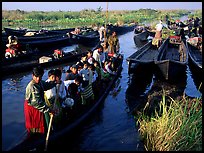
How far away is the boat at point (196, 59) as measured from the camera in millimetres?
13680

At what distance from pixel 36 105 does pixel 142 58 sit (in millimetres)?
10270

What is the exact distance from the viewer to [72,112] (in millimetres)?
7387

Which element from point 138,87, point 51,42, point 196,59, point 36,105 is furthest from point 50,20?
point 36,105

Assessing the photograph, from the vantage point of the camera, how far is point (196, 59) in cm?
1555

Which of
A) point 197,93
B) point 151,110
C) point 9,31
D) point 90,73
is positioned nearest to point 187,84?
point 197,93

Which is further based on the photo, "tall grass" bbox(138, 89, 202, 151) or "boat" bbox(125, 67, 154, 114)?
"boat" bbox(125, 67, 154, 114)

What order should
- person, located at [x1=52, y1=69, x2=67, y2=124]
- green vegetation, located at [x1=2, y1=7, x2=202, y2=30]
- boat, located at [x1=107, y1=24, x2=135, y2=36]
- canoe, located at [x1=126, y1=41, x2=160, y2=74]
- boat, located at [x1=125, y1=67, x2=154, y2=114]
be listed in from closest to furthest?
person, located at [x1=52, y1=69, x2=67, y2=124] → boat, located at [x1=125, y1=67, x2=154, y2=114] → canoe, located at [x1=126, y1=41, x2=160, y2=74] → boat, located at [x1=107, y1=24, x2=135, y2=36] → green vegetation, located at [x1=2, y1=7, x2=202, y2=30]

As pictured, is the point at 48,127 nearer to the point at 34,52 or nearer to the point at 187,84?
the point at 187,84

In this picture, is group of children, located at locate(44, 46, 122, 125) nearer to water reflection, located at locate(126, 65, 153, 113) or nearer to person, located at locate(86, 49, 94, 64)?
person, located at locate(86, 49, 94, 64)

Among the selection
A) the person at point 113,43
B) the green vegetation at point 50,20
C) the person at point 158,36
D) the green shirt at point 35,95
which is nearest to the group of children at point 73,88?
the green shirt at point 35,95

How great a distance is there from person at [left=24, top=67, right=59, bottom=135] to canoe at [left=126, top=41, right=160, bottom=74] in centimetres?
723

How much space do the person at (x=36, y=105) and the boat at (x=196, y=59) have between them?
8.91 m

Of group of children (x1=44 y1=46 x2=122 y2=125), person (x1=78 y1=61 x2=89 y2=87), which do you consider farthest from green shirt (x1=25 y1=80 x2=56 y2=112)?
person (x1=78 y1=61 x2=89 y2=87)

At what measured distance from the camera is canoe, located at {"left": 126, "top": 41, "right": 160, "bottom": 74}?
12798 millimetres
